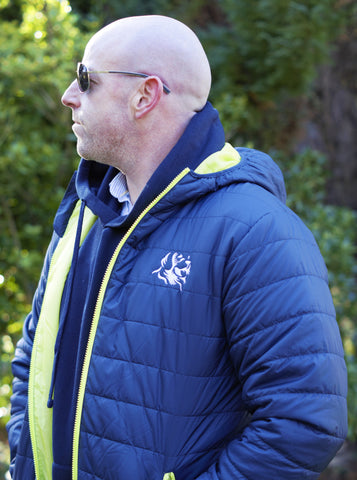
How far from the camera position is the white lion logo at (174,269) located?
147 centimetres

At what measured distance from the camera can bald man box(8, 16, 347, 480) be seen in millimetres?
1370

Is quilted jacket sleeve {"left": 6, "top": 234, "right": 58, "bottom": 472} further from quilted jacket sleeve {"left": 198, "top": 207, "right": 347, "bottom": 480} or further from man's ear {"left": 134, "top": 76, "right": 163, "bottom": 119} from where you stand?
quilted jacket sleeve {"left": 198, "top": 207, "right": 347, "bottom": 480}

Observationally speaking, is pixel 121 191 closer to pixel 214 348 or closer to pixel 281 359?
pixel 214 348

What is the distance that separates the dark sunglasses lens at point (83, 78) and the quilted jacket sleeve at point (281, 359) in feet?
2.22

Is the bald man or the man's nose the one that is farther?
the man's nose

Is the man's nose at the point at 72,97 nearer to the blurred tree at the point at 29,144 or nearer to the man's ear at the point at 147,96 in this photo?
the man's ear at the point at 147,96

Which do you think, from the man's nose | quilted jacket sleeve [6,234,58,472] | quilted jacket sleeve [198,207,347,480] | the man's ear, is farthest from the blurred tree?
quilted jacket sleeve [198,207,347,480]

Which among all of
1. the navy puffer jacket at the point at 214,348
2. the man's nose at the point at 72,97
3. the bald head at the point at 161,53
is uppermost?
the bald head at the point at 161,53

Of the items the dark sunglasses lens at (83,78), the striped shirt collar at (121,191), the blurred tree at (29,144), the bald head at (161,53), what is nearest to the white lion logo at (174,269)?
the striped shirt collar at (121,191)

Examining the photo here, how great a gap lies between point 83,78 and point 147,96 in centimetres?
21

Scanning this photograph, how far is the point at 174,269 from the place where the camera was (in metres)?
1.48

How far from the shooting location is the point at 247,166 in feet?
5.29

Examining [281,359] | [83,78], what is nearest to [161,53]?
[83,78]

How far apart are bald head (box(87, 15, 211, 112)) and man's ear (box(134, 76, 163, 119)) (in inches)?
1.4
